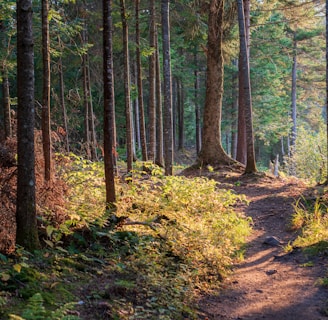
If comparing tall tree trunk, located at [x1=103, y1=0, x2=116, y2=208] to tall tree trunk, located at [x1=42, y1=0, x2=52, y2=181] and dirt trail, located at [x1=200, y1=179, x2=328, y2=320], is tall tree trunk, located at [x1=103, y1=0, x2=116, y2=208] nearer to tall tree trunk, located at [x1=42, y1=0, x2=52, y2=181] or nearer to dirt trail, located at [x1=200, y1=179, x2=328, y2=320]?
tall tree trunk, located at [x1=42, y1=0, x2=52, y2=181]

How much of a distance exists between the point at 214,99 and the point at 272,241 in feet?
35.2

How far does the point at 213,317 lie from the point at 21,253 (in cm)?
252

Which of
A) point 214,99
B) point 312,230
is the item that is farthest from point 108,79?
point 214,99

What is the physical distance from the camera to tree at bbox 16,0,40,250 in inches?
177

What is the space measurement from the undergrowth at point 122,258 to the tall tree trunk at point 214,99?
8.27 meters

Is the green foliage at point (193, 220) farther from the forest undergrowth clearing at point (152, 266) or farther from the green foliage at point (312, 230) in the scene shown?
the green foliage at point (312, 230)

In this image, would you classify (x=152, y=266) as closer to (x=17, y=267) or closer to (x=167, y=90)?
(x=17, y=267)

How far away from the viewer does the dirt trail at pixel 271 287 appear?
496 cm

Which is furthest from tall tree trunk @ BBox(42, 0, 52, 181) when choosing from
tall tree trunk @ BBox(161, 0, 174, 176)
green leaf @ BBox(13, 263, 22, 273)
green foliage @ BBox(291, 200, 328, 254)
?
green foliage @ BBox(291, 200, 328, 254)

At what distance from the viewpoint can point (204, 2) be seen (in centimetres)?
1766

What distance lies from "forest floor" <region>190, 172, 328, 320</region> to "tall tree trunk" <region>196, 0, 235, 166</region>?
7590 millimetres

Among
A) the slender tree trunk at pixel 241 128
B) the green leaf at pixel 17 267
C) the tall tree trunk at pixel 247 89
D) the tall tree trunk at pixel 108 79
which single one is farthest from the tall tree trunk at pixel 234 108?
the green leaf at pixel 17 267

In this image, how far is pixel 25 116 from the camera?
14.9ft

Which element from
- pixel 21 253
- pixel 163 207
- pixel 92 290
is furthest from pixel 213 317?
pixel 163 207
